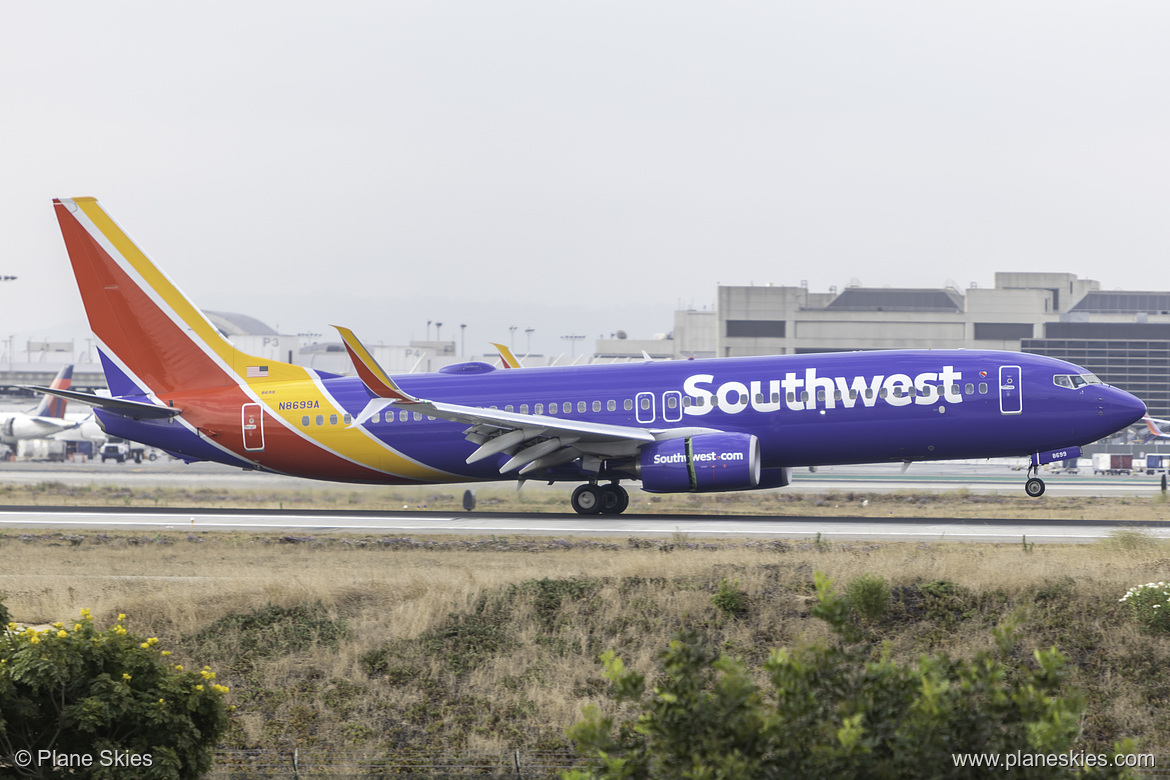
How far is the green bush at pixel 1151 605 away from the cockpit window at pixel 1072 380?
462 inches

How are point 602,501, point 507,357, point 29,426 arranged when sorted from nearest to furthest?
point 602,501
point 507,357
point 29,426

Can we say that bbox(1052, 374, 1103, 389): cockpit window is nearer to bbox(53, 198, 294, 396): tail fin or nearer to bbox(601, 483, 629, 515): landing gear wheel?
bbox(601, 483, 629, 515): landing gear wheel

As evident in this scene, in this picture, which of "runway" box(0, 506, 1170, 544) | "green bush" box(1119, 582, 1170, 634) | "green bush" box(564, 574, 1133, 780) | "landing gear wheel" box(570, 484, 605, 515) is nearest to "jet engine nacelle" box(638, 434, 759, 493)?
"runway" box(0, 506, 1170, 544)

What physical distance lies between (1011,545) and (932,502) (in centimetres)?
1658

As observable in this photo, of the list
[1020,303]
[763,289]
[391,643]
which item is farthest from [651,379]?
[1020,303]

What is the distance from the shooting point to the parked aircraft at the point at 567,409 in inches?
1050

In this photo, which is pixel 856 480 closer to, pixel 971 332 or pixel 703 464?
pixel 703 464

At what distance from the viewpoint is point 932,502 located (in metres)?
37.7

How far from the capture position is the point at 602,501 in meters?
29.0

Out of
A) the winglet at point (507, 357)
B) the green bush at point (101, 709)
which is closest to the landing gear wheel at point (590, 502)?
the winglet at point (507, 357)

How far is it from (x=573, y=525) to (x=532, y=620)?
32.8 ft

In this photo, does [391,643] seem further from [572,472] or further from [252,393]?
[252,393]

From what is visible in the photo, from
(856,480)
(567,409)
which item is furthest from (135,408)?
(856,480)

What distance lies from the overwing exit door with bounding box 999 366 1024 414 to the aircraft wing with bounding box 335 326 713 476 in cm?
727
